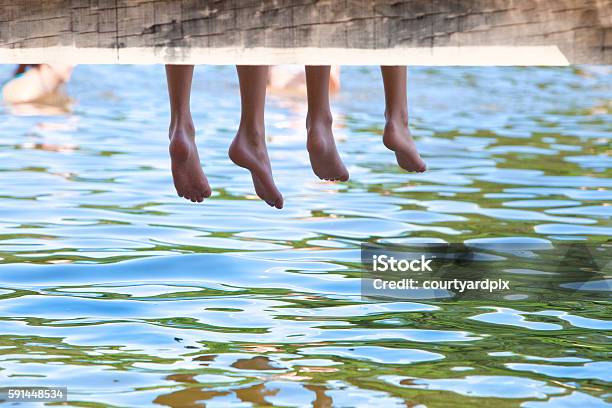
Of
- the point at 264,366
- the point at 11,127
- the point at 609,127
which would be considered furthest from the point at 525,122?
the point at 264,366

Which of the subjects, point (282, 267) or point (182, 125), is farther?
point (282, 267)

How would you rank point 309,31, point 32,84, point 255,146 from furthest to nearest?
point 32,84
point 255,146
point 309,31

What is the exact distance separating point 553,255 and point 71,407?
2.60 metres

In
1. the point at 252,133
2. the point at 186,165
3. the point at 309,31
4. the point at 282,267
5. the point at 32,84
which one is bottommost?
the point at 282,267

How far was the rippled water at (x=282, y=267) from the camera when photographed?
334cm

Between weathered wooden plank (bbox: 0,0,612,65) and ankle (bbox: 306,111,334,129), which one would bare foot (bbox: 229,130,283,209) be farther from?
weathered wooden plank (bbox: 0,0,612,65)

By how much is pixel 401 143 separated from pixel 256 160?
61 centimetres

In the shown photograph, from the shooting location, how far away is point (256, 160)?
4.45 metres

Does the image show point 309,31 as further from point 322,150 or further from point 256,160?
point 322,150

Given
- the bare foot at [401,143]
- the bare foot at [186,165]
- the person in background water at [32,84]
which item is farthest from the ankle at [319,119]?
the person in background water at [32,84]

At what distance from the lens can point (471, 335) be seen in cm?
386

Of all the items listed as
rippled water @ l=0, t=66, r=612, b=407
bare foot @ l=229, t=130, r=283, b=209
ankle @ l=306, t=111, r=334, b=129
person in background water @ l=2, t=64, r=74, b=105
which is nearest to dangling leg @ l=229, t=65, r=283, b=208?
bare foot @ l=229, t=130, r=283, b=209

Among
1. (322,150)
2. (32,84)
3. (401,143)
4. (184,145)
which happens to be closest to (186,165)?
(184,145)

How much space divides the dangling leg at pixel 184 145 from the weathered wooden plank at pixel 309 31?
104 cm
